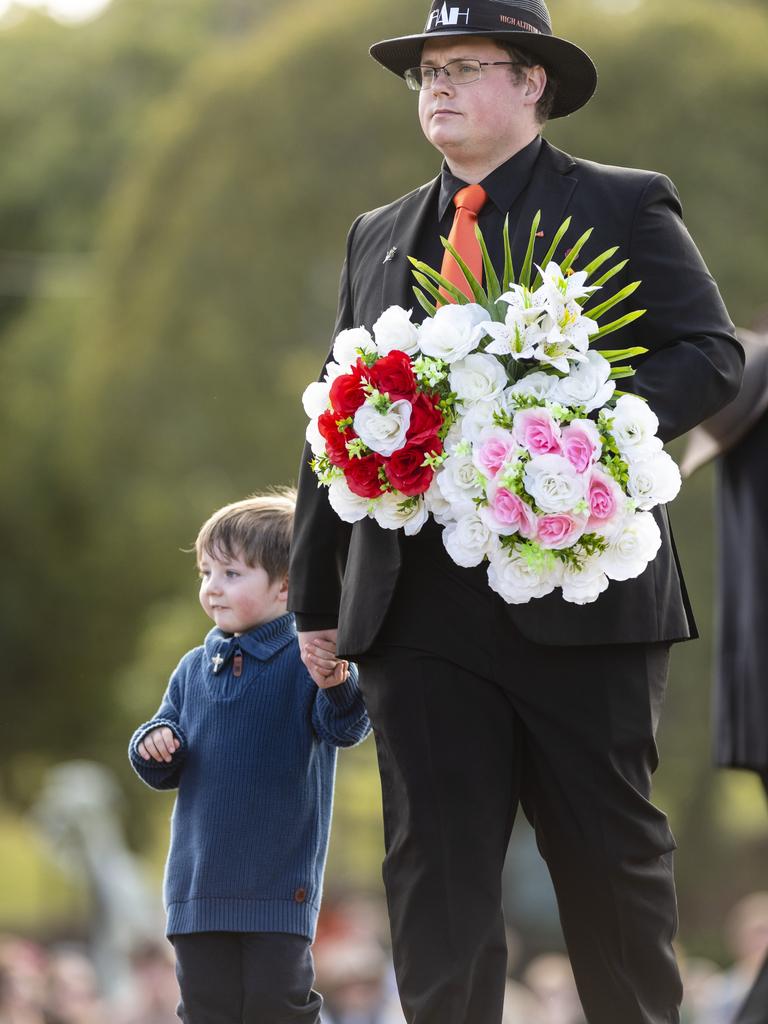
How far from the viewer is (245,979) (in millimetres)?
3695

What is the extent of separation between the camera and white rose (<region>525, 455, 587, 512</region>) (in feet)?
9.67

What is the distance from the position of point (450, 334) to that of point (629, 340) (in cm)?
48

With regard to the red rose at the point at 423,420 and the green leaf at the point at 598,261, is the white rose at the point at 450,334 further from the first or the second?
the green leaf at the point at 598,261

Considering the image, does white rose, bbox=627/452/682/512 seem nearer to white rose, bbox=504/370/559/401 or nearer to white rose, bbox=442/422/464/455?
white rose, bbox=504/370/559/401

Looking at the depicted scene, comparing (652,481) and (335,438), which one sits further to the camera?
(335,438)

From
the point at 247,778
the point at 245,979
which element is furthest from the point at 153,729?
the point at 245,979

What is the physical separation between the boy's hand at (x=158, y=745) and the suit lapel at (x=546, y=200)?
1.18 m

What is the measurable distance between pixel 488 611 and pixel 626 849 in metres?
0.50

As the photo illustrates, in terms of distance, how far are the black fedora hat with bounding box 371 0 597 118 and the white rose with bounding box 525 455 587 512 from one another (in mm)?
914

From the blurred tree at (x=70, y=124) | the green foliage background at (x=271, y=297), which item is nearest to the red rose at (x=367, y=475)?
the green foliage background at (x=271, y=297)

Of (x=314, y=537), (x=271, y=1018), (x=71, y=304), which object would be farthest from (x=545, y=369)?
(x=71, y=304)

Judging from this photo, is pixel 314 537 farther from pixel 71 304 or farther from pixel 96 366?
pixel 71 304

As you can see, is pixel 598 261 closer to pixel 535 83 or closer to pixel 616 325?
pixel 616 325

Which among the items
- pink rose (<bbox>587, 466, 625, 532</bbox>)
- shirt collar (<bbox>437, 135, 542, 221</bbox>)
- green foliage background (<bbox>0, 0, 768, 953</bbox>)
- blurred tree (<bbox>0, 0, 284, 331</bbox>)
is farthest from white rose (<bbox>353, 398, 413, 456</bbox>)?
blurred tree (<bbox>0, 0, 284, 331</bbox>)
